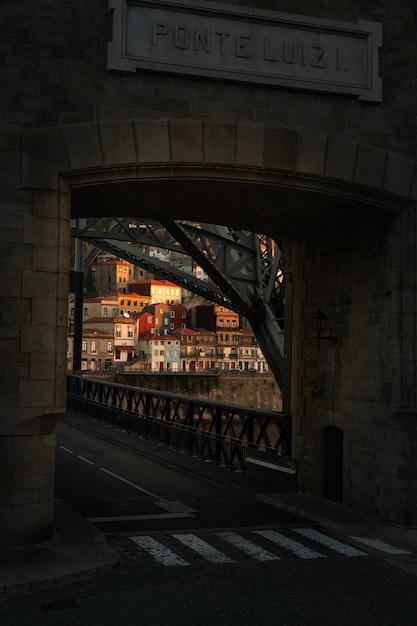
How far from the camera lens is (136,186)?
1619cm

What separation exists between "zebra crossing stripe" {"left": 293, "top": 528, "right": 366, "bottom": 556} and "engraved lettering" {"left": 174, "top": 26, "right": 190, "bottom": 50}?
384 inches

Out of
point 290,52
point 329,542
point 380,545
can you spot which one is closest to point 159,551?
point 329,542

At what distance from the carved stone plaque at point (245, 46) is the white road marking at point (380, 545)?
28.8ft

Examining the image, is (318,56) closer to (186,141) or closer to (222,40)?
(222,40)

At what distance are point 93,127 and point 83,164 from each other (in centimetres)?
71

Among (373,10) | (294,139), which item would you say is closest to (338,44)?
(373,10)

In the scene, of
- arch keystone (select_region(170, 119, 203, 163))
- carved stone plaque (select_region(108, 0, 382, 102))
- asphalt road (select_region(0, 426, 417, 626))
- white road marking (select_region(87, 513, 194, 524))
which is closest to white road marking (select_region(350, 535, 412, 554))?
asphalt road (select_region(0, 426, 417, 626))

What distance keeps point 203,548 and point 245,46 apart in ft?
31.6

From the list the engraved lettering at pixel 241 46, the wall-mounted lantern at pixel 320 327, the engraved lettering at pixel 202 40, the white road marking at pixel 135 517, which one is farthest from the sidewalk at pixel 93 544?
the engraved lettering at pixel 241 46

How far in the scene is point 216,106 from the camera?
16.0 metres

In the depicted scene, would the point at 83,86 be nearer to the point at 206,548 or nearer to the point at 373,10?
the point at 373,10

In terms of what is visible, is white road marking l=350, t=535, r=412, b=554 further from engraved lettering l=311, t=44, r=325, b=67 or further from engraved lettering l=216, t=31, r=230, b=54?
Answer: engraved lettering l=216, t=31, r=230, b=54

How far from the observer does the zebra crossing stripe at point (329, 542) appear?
1487 cm

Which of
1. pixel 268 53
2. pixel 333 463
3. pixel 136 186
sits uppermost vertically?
pixel 268 53
